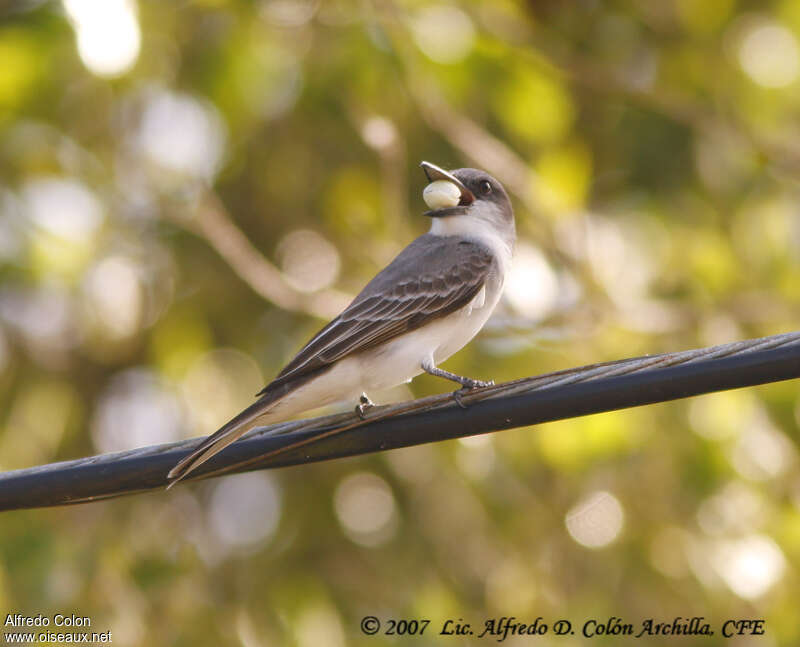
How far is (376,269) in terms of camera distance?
732 centimetres

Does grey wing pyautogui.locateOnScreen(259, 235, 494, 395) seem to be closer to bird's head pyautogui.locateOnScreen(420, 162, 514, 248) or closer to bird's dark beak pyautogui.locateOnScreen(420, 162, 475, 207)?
bird's head pyautogui.locateOnScreen(420, 162, 514, 248)

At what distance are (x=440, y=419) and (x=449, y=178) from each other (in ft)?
7.19

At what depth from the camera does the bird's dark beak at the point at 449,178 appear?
5797mm

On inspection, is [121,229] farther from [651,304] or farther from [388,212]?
[651,304]

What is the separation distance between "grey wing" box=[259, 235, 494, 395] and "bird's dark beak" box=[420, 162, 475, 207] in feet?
1.03

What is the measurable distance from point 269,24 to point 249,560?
3.86 m

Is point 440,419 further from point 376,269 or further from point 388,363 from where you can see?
point 376,269

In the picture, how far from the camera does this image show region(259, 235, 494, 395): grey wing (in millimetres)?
5188

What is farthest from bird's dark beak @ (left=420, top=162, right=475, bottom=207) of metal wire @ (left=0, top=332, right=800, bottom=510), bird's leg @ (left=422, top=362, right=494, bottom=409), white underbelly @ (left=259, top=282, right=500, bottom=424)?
metal wire @ (left=0, top=332, right=800, bottom=510)

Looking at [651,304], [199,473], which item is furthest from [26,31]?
[651,304]

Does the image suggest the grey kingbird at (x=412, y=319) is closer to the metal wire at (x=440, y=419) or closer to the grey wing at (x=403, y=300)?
the grey wing at (x=403, y=300)

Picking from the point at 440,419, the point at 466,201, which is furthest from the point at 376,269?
the point at 440,419

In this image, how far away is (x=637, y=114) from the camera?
409 inches

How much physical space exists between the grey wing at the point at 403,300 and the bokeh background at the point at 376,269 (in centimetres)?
89
